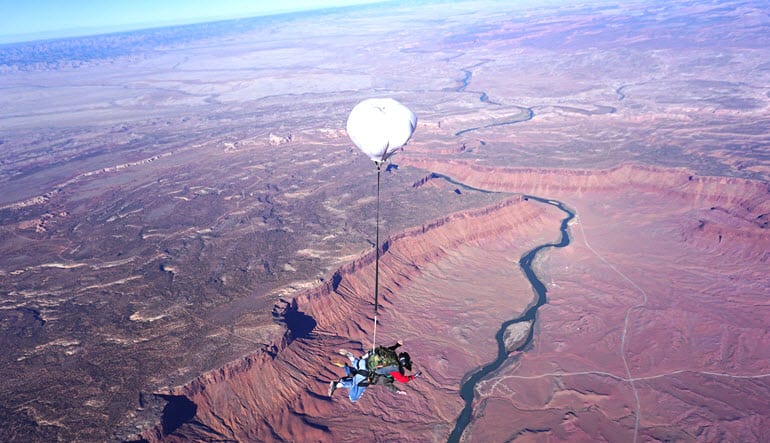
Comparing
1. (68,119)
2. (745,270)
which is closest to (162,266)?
(745,270)

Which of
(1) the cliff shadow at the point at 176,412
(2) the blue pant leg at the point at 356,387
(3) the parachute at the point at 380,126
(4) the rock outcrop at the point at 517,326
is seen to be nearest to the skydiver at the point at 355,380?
(2) the blue pant leg at the point at 356,387

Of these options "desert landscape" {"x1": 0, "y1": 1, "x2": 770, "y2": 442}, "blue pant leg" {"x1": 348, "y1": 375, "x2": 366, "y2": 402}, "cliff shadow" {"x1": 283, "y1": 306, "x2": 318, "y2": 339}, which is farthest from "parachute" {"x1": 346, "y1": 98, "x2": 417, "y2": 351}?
"cliff shadow" {"x1": 283, "y1": 306, "x2": 318, "y2": 339}

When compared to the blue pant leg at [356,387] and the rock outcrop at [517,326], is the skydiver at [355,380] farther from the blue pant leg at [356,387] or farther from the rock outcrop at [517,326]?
the rock outcrop at [517,326]

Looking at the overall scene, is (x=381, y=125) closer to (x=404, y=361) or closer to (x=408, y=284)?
(x=404, y=361)

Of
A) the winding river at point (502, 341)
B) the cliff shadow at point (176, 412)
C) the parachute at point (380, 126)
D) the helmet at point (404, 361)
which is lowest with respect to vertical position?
the winding river at point (502, 341)

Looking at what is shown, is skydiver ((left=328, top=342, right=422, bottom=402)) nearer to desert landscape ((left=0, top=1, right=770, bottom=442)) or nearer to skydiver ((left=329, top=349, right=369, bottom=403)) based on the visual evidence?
skydiver ((left=329, top=349, right=369, bottom=403))

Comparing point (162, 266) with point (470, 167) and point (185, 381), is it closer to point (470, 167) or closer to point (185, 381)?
point (185, 381)
